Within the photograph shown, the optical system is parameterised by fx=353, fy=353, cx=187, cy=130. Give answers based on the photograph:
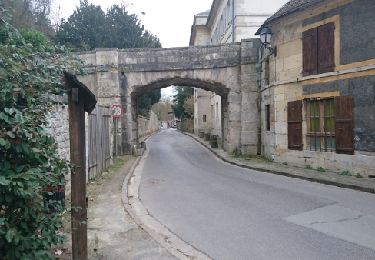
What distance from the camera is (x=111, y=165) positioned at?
14102 mm

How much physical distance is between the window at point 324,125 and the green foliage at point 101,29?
706 inches

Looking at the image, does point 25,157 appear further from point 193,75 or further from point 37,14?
point 37,14

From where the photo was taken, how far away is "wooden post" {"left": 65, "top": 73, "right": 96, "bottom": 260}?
3.89 metres

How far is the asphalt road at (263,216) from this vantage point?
5.10m

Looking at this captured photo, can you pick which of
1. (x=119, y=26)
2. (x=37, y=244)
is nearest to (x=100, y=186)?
(x=37, y=244)

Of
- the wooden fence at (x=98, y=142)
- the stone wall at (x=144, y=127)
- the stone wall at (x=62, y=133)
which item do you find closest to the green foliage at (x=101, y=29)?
the stone wall at (x=144, y=127)

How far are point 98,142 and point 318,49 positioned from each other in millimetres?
8244

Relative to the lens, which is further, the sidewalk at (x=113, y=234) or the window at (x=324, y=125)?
the window at (x=324, y=125)

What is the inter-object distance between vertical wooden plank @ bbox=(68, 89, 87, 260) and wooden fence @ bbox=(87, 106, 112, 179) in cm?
588

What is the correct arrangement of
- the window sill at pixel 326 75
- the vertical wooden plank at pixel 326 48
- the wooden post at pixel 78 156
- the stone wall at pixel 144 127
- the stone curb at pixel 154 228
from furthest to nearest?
the stone wall at pixel 144 127
the vertical wooden plank at pixel 326 48
the window sill at pixel 326 75
the stone curb at pixel 154 228
the wooden post at pixel 78 156

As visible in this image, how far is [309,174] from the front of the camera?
37.4ft

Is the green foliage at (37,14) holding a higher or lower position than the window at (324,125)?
higher

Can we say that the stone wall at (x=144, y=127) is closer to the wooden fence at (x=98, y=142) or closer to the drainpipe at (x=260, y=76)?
the drainpipe at (x=260, y=76)

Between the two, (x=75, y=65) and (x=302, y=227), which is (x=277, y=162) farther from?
(x=75, y=65)
